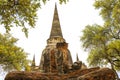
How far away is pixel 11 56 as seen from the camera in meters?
28.7

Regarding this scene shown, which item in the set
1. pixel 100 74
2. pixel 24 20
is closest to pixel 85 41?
pixel 24 20

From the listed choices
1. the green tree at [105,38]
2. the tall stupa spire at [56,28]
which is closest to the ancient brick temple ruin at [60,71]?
the green tree at [105,38]

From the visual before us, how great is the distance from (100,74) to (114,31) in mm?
17973

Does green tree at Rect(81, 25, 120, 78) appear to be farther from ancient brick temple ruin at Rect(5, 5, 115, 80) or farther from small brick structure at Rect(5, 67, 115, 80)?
small brick structure at Rect(5, 67, 115, 80)

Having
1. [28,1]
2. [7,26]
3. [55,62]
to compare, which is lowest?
[55,62]

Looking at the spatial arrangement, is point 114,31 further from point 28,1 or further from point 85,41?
point 28,1

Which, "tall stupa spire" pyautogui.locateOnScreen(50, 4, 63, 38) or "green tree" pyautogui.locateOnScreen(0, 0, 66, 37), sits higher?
"tall stupa spire" pyautogui.locateOnScreen(50, 4, 63, 38)

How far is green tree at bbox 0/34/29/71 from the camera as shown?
92.5ft

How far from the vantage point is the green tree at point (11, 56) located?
2820 centimetres

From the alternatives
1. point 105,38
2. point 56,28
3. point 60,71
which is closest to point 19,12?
point 60,71

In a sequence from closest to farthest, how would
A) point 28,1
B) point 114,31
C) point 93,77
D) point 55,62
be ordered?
point 93,77, point 28,1, point 55,62, point 114,31

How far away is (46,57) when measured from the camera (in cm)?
1415

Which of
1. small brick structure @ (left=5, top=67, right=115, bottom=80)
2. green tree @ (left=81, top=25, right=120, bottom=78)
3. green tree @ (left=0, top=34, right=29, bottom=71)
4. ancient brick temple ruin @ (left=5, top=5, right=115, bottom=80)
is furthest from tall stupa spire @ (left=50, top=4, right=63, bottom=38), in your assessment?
small brick structure @ (left=5, top=67, right=115, bottom=80)

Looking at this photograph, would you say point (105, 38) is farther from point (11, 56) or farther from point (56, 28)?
point (56, 28)
